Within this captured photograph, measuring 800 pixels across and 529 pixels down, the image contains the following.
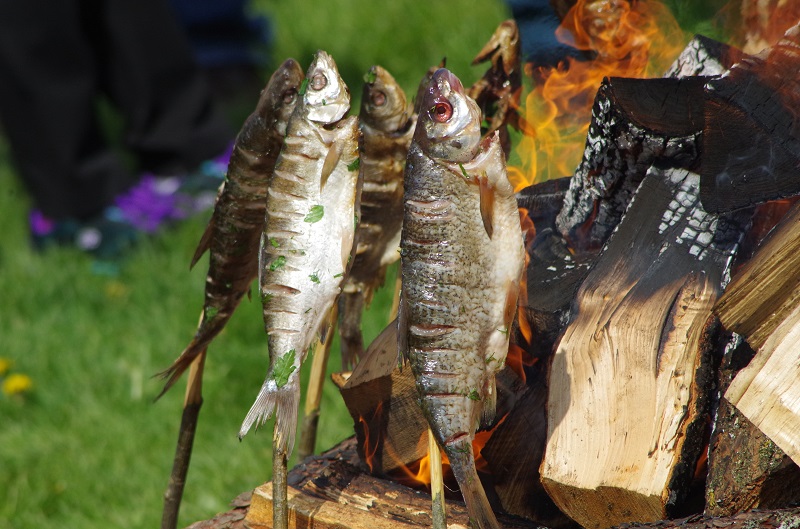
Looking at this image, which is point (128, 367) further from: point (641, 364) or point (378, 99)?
point (641, 364)

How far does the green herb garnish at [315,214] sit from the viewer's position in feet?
6.15

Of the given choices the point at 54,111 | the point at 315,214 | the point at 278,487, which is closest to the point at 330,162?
the point at 315,214

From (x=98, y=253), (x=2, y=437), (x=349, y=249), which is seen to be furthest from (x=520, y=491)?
(x=98, y=253)

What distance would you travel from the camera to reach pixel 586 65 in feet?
8.44

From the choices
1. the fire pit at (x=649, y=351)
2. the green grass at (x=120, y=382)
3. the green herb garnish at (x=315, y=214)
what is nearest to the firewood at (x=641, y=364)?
the fire pit at (x=649, y=351)

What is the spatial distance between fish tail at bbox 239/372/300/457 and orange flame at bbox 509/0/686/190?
1042 mm

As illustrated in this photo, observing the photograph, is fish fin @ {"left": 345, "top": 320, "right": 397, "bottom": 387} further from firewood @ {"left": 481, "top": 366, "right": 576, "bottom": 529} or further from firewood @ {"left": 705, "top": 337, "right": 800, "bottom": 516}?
firewood @ {"left": 705, "top": 337, "right": 800, "bottom": 516}

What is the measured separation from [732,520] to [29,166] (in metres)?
4.91

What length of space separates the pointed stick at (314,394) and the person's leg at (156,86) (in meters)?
3.74

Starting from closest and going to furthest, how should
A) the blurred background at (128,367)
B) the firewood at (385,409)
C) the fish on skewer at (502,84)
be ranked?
1. the firewood at (385,409)
2. the fish on skewer at (502,84)
3. the blurred background at (128,367)

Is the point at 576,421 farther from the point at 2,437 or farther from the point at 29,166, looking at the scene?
the point at 29,166

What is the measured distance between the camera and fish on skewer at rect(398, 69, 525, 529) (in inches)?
67.7

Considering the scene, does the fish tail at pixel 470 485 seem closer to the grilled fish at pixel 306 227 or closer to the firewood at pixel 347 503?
the firewood at pixel 347 503

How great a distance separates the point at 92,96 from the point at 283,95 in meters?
3.90
